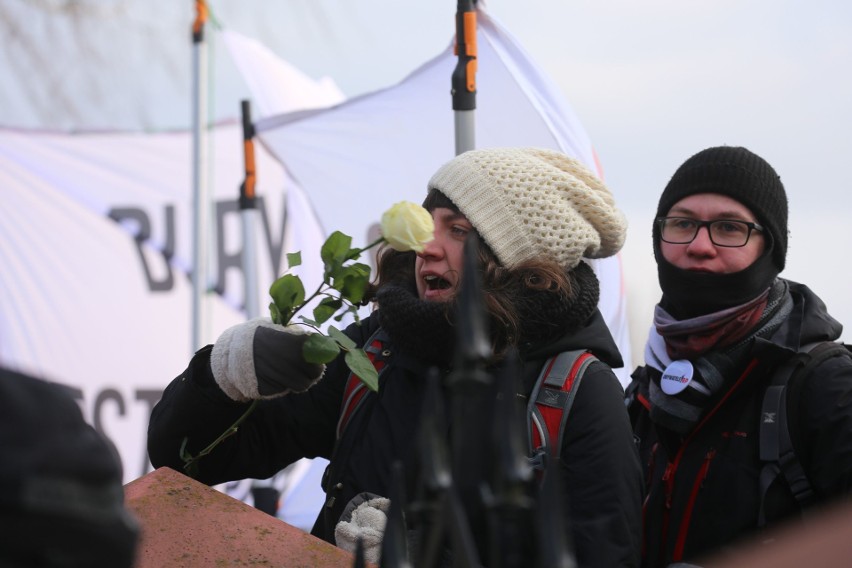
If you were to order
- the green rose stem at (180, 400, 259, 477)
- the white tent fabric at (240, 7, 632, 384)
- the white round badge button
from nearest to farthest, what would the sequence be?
the green rose stem at (180, 400, 259, 477) < the white round badge button < the white tent fabric at (240, 7, 632, 384)

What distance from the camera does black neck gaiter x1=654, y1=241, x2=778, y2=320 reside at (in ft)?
8.76

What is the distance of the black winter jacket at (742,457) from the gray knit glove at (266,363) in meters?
0.92

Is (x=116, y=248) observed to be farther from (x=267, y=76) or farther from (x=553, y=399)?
(x=553, y=399)

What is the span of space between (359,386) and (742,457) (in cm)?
85

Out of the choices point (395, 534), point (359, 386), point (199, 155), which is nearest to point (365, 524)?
point (359, 386)

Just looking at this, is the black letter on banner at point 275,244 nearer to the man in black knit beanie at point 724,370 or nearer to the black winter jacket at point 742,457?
the man in black knit beanie at point 724,370

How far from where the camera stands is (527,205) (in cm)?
241

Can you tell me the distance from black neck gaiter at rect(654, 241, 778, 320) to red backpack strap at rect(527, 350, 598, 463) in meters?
0.53

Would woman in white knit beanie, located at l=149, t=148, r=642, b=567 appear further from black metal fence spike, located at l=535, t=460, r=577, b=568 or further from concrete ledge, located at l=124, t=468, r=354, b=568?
black metal fence spike, located at l=535, t=460, r=577, b=568

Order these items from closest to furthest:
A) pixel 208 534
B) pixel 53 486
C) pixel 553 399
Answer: pixel 53 486 < pixel 208 534 < pixel 553 399

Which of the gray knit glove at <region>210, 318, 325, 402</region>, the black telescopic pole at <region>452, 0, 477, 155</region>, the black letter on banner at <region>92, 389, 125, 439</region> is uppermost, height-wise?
the black telescopic pole at <region>452, 0, 477, 155</region>

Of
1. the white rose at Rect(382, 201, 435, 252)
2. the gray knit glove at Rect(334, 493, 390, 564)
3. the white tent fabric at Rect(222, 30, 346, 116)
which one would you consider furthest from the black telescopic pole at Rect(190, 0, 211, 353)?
the white rose at Rect(382, 201, 435, 252)

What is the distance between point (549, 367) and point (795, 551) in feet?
3.61

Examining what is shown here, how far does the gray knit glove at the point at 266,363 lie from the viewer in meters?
2.10
